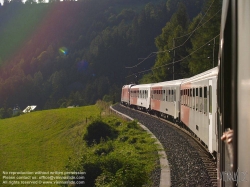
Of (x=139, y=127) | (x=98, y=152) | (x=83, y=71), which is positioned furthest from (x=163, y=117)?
(x=83, y=71)

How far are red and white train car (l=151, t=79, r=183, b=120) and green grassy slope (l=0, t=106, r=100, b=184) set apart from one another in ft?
15.7

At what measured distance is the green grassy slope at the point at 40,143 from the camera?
51.7 feet

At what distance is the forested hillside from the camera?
81.6m

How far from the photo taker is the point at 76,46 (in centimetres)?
A: 13425

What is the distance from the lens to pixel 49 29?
547ft

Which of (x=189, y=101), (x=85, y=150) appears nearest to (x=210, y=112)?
(x=189, y=101)

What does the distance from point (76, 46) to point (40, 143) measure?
115866 millimetres

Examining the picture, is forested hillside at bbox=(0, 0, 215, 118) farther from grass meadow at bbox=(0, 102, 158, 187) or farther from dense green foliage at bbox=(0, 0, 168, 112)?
grass meadow at bbox=(0, 102, 158, 187)

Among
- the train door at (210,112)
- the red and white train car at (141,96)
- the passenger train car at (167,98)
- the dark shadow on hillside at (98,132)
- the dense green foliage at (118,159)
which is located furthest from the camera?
Result: the red and white train car at (141,96)

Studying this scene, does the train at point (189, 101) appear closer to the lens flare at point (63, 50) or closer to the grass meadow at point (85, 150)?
the grass meadow at point (85, 150)

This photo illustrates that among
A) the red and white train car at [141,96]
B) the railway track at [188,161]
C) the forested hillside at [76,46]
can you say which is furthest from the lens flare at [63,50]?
the railway track at [188,161]

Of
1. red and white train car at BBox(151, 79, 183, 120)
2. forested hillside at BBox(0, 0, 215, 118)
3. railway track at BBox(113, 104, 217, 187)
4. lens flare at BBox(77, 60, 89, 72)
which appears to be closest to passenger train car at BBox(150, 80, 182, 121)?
red and white train car at BBox(151, 79, 183, 120)

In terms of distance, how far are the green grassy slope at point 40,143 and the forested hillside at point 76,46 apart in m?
21.5

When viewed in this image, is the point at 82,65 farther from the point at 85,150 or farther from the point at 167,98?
the point at 85,150
